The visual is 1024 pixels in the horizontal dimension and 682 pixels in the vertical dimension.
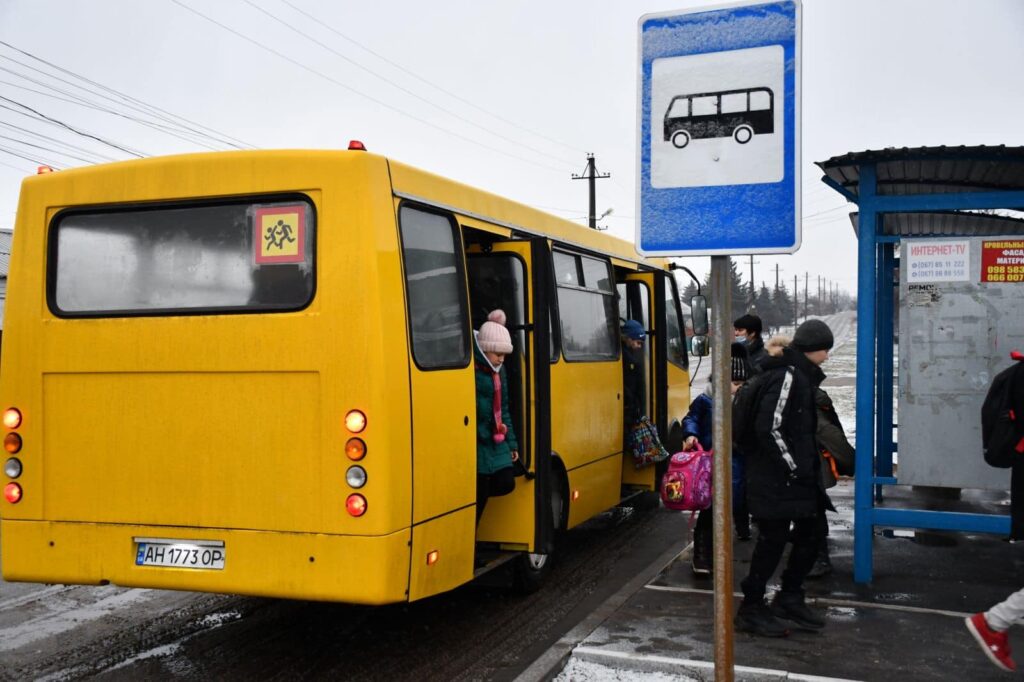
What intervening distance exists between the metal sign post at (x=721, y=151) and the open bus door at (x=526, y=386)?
11.9ft

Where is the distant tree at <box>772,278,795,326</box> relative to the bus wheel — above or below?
above

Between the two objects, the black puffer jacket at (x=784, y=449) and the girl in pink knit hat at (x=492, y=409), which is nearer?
the black puffer jacket at (x=784, y=449)

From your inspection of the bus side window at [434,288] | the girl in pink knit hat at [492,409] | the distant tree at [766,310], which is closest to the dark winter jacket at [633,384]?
the girl in pink knit hat at [492,409]

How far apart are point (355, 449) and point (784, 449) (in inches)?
104

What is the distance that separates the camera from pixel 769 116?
131 inches

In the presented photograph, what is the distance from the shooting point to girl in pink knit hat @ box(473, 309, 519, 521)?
657cm

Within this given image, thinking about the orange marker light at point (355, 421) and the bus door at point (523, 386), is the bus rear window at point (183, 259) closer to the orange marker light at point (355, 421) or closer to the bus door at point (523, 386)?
the orange marker light at point (355, 421)

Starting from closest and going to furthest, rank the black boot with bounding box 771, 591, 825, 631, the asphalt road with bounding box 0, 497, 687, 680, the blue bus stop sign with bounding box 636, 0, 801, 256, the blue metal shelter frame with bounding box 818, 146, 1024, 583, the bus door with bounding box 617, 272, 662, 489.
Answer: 1. the blue bus stop sign with bounding box 636, 0, 801, 256
2. the asphalt road with bounding box 0, 497, 687, 680
3. the black boot with bounding box 771, 591, 825, 631
4. the blue metal shelter frame with bounding box 818, 146, 1024, 583
5. the bus door with bounding box 617, 272, 662, 489

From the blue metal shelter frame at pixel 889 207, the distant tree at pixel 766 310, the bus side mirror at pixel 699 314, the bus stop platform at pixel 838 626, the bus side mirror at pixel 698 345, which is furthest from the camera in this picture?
the distant tree at pixel 766 310

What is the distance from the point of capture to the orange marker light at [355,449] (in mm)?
5207

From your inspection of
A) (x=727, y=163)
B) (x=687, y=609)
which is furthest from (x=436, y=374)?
(x=727, y=163)

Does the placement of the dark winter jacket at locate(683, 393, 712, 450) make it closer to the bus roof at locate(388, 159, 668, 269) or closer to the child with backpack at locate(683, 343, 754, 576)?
the child with backpack at locate(683, 343, 754, 576)

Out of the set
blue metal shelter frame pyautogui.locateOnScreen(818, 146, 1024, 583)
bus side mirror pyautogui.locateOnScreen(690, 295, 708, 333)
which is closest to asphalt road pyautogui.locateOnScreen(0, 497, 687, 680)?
blue metal shelter frame pyautogui.locateOnScreen(818, 146, 1024, 583)

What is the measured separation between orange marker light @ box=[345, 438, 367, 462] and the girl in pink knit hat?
1.45 m
